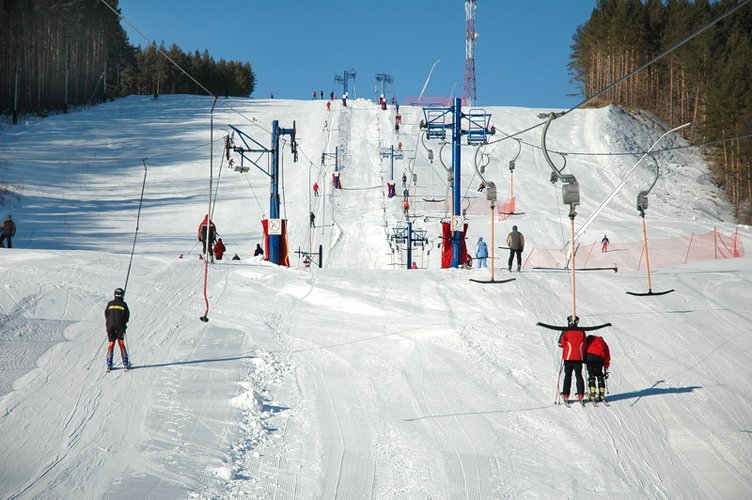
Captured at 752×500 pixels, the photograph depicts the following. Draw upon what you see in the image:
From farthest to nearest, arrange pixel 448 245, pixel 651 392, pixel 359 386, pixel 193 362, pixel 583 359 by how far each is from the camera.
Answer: pixel 448 245 → pixel 193 362 → pixel 651 392 → pixel 359 386 → pixel 583 359

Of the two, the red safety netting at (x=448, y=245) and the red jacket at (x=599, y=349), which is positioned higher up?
the red safety netting at (x=448, y=245)

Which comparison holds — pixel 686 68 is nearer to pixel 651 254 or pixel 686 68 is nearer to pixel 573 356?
pixel 651 254

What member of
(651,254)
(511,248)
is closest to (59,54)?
(651,254)

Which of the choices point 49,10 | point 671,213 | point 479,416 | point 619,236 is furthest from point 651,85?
point 479,416

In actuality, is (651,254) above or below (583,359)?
above

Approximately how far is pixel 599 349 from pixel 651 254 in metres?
19.1

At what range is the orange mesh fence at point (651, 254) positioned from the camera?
2791cm

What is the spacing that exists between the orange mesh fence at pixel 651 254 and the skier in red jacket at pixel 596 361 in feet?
54.0

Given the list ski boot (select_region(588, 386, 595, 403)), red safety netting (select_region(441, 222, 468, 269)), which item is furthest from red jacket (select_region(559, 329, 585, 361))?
red safety netting (select_region(441, 222, 468, 269))

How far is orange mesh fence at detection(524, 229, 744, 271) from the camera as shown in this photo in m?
27.9

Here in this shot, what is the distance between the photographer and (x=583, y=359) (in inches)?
425

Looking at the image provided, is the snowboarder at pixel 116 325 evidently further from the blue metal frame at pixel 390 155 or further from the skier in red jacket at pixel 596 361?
the blue metal frame at pixel 390 155

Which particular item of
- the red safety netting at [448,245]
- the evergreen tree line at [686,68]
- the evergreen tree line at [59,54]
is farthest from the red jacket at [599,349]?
the evergreen tree line at [59,54]

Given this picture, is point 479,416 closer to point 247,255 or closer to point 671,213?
point 247,255
